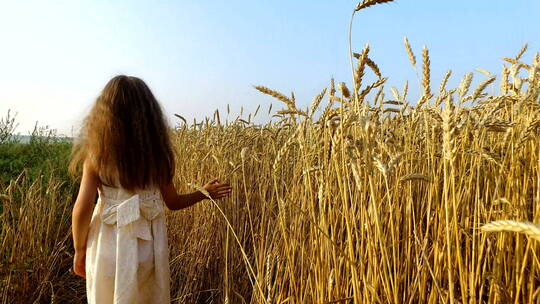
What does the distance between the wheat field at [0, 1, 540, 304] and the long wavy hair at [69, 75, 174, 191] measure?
1.04ft

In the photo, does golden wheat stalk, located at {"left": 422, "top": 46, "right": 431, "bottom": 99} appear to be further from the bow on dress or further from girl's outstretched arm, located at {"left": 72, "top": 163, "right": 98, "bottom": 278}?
girl's outstretched arm, located at {"left": 72, "top": 163, "right": 98, "bottom": 278}

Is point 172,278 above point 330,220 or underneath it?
underneath

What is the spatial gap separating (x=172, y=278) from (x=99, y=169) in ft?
3.18

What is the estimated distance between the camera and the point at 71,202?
11.3ft

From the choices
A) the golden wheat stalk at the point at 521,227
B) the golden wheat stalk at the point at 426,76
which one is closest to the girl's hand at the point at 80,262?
the golden wheat stalk at the point at 426,76

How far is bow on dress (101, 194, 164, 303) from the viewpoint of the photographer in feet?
5.28

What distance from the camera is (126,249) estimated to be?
162 centimetres

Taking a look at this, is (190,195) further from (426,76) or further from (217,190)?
(426,76)

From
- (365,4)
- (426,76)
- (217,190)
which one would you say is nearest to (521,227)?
(365,4)

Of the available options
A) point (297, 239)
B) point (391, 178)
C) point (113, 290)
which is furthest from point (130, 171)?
point (391, 178)

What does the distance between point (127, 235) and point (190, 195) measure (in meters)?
0.26

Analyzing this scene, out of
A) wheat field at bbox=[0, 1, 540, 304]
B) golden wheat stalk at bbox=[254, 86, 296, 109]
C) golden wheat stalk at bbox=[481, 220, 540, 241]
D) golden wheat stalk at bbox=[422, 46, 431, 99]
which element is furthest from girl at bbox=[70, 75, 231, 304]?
golden wheat stalk at bbox=[481, 220, 540, 241]

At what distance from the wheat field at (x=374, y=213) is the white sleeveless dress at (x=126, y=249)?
27cm

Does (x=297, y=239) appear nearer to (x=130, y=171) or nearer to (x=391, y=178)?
(x=391, y=178)
